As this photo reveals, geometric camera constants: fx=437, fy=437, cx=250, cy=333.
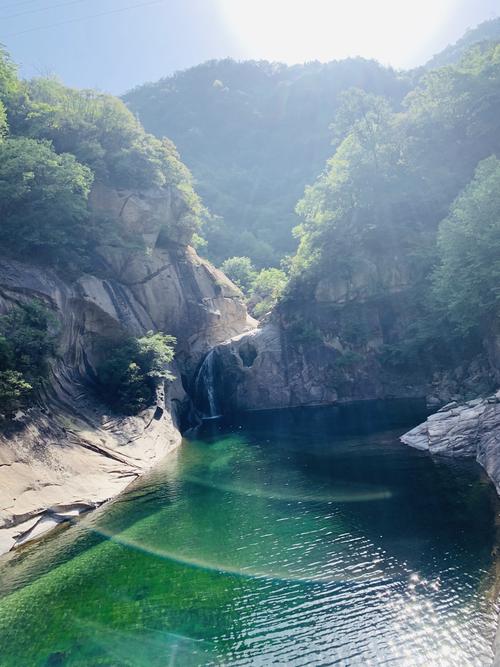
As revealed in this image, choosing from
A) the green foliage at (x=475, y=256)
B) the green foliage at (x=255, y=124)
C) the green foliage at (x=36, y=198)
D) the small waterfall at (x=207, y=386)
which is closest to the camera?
the green foliage at (x=36, y=198)

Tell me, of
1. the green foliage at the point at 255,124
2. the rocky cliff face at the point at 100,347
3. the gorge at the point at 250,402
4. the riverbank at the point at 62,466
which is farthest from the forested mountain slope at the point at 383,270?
the green foliage at the point at 255,124

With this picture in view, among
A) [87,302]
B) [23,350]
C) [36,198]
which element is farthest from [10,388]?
[36,198]

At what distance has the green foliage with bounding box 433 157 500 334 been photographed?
23.9 m

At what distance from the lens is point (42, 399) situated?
18.4 metres

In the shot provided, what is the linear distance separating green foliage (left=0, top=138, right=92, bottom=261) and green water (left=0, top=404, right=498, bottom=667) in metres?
14.5

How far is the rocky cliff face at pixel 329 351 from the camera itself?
1378 inches

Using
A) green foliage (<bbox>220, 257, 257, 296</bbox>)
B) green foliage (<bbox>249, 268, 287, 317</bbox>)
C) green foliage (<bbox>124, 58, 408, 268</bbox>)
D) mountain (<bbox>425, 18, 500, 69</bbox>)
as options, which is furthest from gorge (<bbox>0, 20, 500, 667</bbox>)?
mountain (<bbox>425, 18, 500, 69</bbox>)

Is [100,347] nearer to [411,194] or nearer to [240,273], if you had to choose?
[411,194]

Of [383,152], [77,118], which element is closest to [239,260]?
[383,152]

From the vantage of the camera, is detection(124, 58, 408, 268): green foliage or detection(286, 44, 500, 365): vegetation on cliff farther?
detection(124, 58, 408, 268): green foliage

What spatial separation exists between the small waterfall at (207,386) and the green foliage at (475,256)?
18360 millimetres

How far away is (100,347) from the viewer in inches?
1047

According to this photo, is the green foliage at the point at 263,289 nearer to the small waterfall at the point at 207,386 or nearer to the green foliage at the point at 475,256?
the small waterfall at the point at 207,386

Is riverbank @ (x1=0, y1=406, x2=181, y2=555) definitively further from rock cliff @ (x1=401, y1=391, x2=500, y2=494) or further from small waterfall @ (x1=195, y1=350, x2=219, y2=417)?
small waterfall @ (x1=195, y1=350, x2=219, y2=417)
